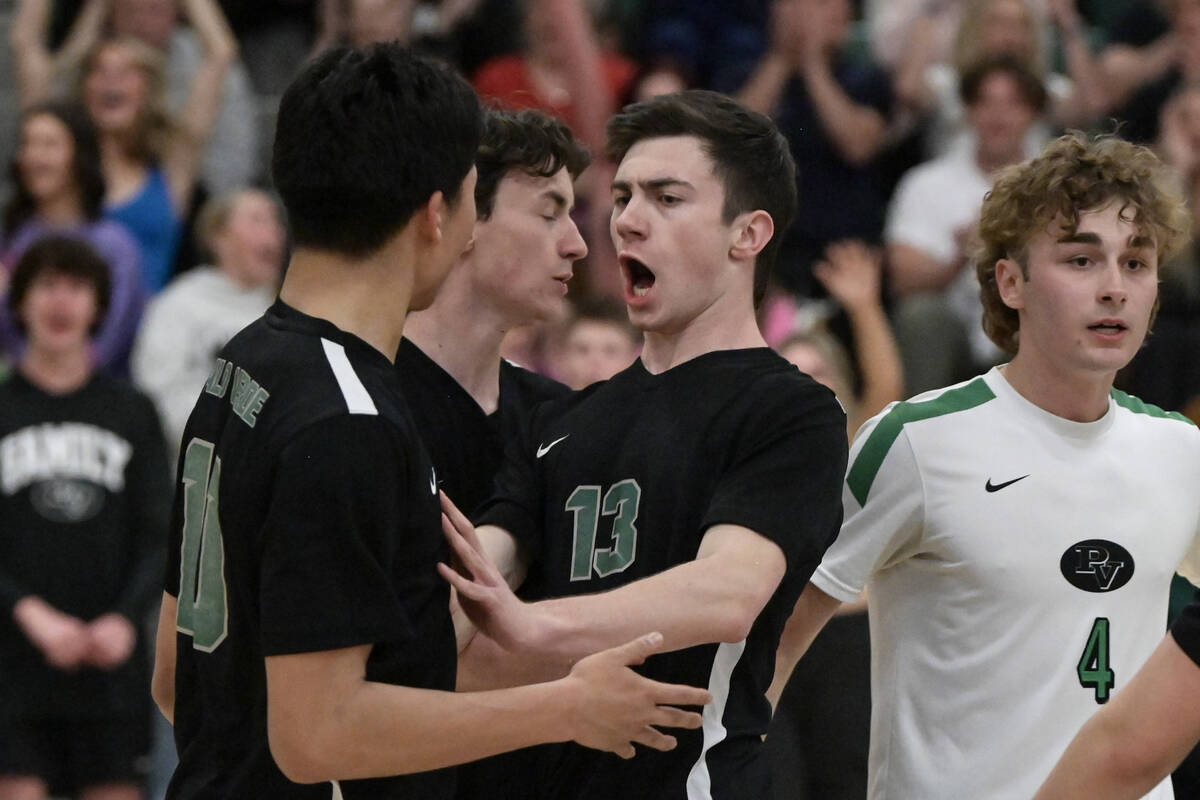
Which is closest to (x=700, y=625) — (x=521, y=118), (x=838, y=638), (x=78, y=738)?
(x=521, y=118)

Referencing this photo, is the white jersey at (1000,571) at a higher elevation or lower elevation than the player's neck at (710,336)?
lower

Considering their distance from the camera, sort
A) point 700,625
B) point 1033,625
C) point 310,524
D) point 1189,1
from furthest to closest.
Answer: point 1189,1, point 1033,625, point 700,625, point 310,524

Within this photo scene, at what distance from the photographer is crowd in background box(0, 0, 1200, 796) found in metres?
8.48

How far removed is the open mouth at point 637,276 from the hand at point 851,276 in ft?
15.0

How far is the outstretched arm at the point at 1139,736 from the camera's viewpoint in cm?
297

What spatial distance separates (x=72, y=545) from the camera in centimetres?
739

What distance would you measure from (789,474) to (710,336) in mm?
471

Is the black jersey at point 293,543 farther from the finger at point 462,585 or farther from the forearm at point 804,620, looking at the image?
the forearm at point 804,620

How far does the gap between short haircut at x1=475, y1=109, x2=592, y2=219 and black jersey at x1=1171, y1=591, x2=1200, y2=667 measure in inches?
83.1

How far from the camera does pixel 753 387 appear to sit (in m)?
3.78

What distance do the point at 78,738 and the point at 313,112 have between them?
4.81 m

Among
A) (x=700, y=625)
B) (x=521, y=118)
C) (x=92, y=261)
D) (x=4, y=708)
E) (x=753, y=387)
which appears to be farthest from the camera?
(x=92, y=261)

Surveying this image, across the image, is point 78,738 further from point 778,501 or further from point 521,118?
point 778,501

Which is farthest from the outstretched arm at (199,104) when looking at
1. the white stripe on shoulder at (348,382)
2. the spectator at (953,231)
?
the white stripe on shoulder at (348,382)
